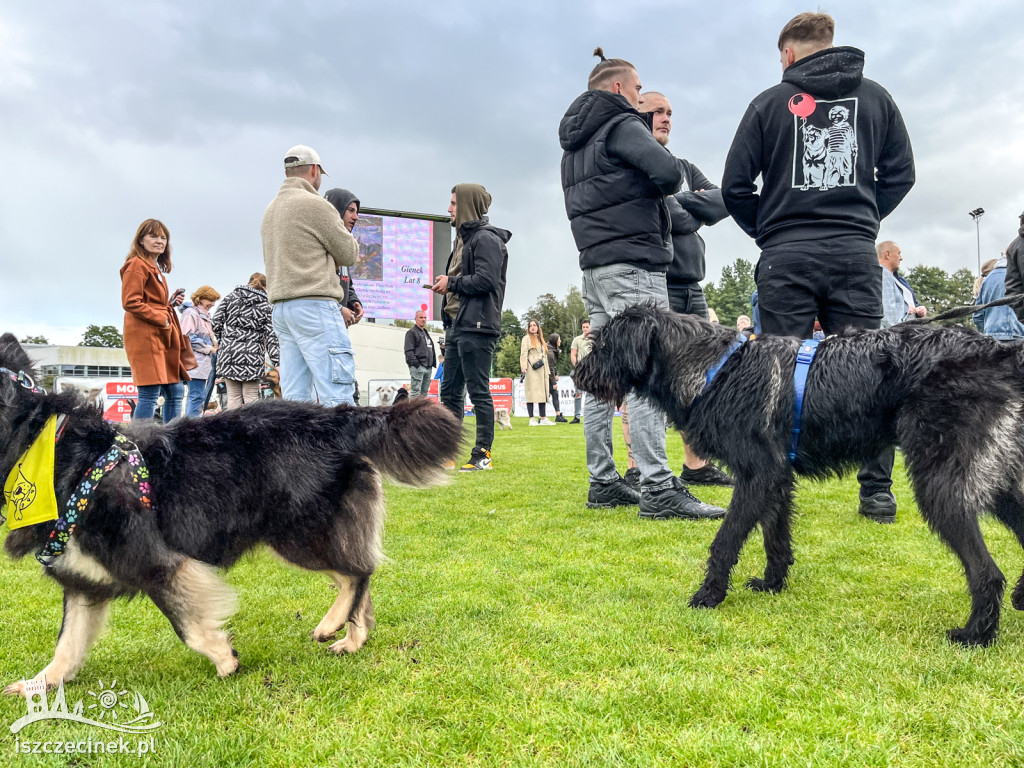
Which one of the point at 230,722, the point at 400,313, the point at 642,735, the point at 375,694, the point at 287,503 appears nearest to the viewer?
the point at 642,735

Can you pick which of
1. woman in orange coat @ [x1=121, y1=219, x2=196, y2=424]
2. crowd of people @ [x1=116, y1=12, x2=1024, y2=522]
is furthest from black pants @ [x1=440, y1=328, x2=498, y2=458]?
woman in orange coat @ [x1=121, y1=219, x2=196, y2=424]

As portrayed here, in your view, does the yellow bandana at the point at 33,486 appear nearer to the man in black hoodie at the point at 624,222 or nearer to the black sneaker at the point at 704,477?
the man in black hoodie at the point at 624,222

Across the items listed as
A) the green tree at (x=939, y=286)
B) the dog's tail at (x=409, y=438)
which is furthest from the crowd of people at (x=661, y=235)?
the green tree at (x=939, y=286)

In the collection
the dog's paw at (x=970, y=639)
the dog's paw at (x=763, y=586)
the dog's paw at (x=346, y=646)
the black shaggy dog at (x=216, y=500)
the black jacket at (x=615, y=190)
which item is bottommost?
the dog's paw at (x=346, y=646)

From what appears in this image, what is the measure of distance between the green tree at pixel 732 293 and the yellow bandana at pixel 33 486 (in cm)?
6311

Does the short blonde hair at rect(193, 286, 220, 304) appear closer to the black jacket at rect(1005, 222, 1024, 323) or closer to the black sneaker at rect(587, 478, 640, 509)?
the black sneaker at rect(587, 478, 640, 509)

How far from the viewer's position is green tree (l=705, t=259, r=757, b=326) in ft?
215

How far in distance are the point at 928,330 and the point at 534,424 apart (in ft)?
48.0

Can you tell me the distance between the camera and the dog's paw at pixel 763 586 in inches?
128

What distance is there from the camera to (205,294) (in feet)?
35.7

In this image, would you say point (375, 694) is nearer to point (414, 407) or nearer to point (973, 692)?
point (414, 407)

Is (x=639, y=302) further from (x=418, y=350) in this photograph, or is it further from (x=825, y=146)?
Answer: (x=418, y=350)

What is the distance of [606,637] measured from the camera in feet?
8.58

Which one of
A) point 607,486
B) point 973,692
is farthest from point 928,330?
point 607,486
